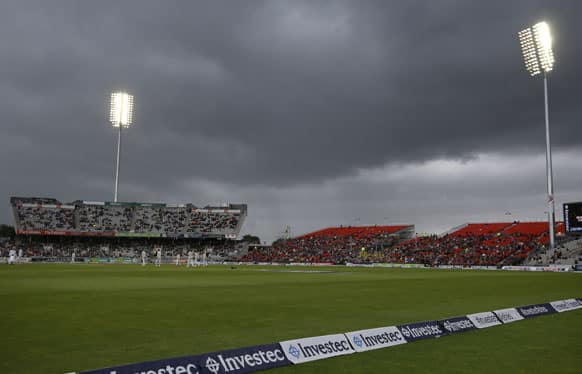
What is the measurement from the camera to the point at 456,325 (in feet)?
34.0

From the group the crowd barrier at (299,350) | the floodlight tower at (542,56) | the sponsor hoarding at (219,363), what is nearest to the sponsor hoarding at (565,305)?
the crowd barrier at (299,350)

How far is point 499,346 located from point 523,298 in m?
11.2

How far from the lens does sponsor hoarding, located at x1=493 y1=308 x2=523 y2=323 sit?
11703 mm

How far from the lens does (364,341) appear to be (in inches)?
333

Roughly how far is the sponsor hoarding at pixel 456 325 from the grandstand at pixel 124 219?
269 ft

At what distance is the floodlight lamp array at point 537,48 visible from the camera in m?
53.5

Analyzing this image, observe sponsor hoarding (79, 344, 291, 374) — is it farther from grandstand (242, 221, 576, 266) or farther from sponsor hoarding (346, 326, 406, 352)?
grandstand (242, 221, 576, 266)

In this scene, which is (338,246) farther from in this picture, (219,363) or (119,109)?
(219,363)

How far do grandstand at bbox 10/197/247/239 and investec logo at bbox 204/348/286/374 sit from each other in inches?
3287

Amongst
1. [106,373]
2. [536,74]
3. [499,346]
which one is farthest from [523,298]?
[536,74]

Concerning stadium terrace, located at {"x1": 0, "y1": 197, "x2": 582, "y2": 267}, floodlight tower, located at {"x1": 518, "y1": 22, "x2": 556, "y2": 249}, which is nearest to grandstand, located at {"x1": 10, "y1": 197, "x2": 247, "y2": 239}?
stadium terrace, located at {"x1": 0, "y1": 197, "x2": 582, "y2": 267}

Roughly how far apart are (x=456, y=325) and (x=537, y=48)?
5369 cm

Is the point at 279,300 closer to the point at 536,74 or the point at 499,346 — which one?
the point at 499,346

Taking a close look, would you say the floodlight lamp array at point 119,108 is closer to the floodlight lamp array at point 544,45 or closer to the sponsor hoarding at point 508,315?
the floodlight lamp array at point 544,45
